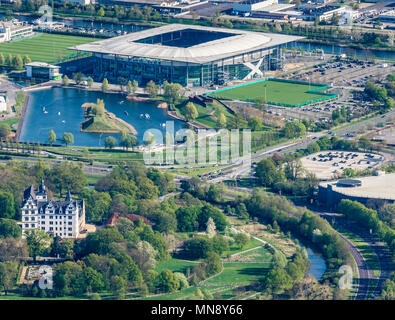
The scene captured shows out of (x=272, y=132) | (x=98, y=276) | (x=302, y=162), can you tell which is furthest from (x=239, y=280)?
(x=272, y=132)

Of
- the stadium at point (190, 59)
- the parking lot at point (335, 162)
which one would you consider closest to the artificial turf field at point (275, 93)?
the stadium at point (190, 59)

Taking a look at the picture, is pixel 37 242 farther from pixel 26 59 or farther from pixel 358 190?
pixel 26 59

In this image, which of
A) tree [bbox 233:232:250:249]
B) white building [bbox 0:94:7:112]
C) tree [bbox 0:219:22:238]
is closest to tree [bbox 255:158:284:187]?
tree [bbox 233:232:250:249]

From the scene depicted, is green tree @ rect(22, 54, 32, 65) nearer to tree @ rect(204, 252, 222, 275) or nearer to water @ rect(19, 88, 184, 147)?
water @ rect(19, 88, 184, 147)

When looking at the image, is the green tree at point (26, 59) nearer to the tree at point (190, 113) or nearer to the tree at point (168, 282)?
the tree at point (190, 113)

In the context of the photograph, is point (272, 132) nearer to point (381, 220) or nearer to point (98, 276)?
point (381, 220)

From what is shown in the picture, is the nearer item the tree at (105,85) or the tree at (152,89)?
the tree at (152,89)

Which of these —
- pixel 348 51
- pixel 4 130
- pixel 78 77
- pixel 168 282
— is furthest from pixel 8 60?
pixel 168 282
